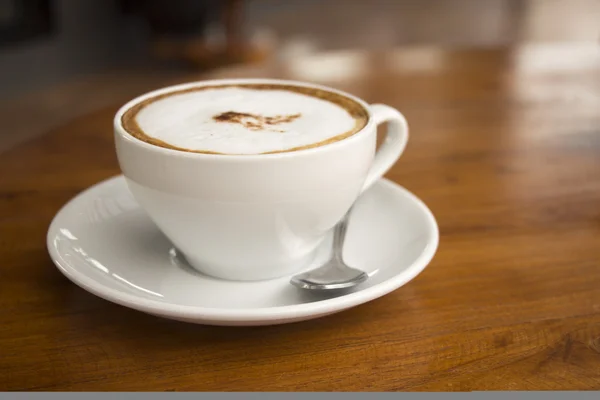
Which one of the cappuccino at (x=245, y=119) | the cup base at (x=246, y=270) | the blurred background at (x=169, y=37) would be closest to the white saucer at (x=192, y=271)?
the cup base at (x=246, y=270)

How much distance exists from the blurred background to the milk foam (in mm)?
1890

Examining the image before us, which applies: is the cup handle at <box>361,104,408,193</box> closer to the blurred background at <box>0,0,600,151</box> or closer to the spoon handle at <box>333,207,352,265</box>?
the spoon handle at <box>333,207,352,265</box>

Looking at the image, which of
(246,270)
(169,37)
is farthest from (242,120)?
(169,37)

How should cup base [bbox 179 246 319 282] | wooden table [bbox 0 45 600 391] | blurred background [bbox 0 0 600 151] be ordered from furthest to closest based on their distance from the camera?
blurred background [bbox 0 0 600 151] → cup base [bbox 179 246 319 282] → wooden table [bbox 0 45 600 391]

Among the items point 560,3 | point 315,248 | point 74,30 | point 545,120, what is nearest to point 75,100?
point 74,30

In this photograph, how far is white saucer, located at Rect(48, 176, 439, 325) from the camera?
460 mm

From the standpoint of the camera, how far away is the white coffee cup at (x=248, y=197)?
49cm

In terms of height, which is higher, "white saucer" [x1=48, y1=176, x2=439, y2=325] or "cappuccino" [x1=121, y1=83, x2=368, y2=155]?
"cappuccino" [x1=121, y1=83, x2=368, y2=155]

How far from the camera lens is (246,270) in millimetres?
559

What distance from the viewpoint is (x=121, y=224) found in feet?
2.10

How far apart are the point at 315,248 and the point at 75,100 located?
102 inches

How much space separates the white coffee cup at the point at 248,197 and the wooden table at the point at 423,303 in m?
0.07

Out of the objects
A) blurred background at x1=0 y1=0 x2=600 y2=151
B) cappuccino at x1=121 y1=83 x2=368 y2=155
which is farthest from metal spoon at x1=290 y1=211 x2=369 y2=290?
blurred background at x1=0 y1=0 x2=600 y2=151

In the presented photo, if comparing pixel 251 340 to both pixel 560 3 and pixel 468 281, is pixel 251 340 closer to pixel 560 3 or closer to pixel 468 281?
pixel 468 281
